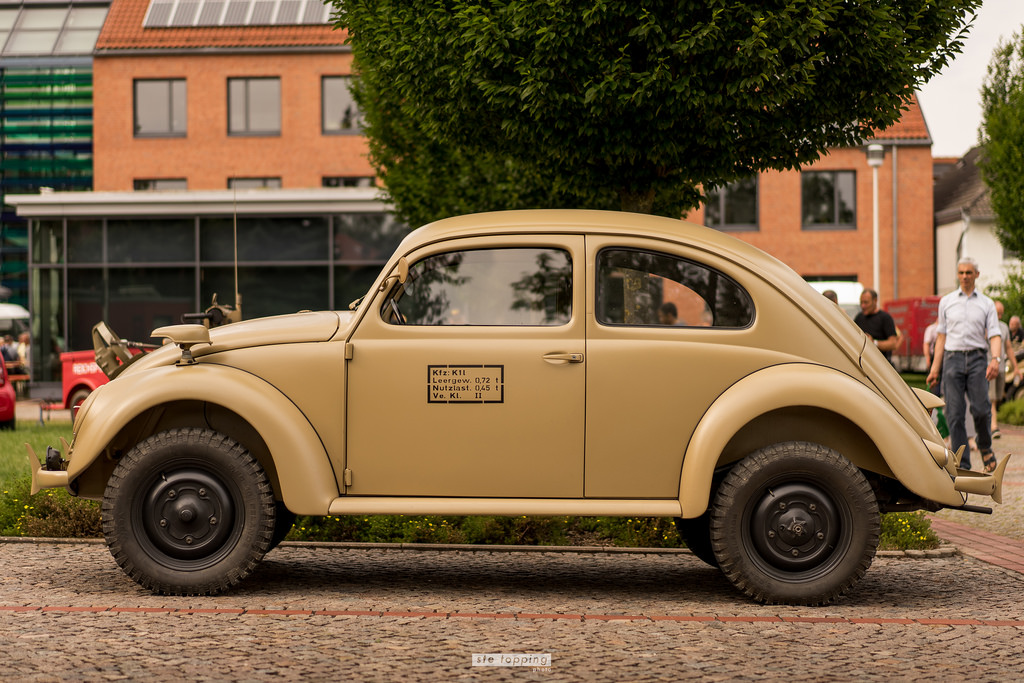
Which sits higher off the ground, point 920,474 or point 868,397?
point 868,397

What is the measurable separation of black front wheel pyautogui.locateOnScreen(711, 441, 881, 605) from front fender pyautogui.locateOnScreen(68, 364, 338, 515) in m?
2.04

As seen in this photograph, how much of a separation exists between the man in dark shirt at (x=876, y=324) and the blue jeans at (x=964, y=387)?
1119 millimetres

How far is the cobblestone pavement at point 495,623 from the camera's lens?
16.1ft

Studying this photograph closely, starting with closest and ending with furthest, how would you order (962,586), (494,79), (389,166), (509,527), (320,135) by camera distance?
(962,586) → (509,527) → (494,79) → (389,166) → (320,135)

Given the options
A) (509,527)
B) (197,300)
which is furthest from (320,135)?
(509,527)

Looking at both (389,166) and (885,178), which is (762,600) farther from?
(885,178)

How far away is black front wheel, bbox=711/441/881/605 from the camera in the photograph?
20.3ft

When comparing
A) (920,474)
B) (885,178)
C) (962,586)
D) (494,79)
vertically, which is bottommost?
(962,586)

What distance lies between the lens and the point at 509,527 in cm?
815

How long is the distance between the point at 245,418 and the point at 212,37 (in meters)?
34.4

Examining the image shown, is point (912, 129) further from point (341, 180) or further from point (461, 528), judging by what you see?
point (461, 528)

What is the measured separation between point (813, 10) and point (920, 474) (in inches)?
169

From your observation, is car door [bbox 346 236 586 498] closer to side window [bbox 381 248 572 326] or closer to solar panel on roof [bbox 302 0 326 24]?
side window [bbox 381 248 572 326]

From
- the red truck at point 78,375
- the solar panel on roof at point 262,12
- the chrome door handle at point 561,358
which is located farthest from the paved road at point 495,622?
the solar panel on roof at point 262,12
